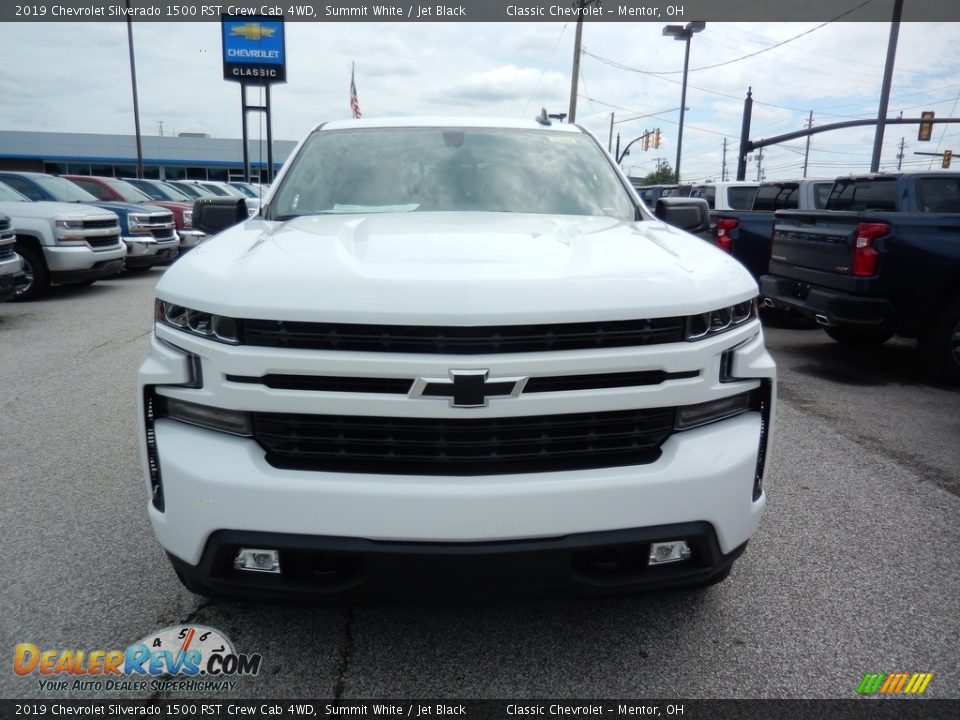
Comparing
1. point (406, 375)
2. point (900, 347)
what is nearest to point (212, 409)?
point (406, 375)

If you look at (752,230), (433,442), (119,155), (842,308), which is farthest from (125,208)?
(119,155)

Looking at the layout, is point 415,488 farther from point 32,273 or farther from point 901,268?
point 32,273

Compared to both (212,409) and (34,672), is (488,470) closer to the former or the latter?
(212,409)

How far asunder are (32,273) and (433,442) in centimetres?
1071

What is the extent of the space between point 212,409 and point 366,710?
102cm

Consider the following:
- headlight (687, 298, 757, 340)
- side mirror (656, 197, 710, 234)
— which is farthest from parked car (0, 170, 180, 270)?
headlight (687, 298, 757, 340)

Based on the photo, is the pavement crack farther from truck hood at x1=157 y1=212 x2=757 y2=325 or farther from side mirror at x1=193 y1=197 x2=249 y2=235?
side mirror at x1=193 y1=197 x2=249 y2=235

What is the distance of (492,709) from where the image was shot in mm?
2211

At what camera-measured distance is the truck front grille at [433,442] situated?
2057 mm

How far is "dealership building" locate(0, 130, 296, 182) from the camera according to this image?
6288 centimetres

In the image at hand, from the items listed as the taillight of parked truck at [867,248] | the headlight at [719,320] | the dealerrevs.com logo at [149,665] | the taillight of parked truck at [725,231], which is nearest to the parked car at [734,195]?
the taillight of parked truck at [725,231]

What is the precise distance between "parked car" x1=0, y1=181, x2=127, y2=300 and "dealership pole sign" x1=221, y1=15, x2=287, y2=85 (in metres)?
15.8

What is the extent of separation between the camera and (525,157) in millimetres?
3674

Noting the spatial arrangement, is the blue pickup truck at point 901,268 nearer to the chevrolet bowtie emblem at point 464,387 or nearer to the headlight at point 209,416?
the chevrolet bowtie emblem at point 464,387
